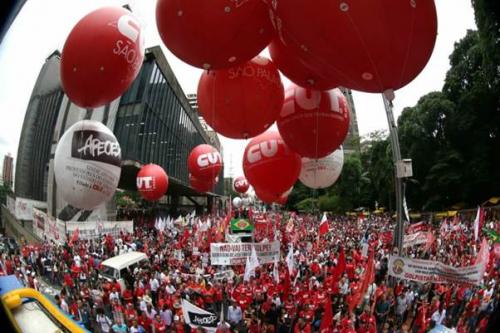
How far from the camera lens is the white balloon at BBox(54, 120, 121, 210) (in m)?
5.20

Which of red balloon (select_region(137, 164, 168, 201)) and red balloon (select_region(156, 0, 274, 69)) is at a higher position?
red balloon (select_region(156, 0, 274, 69))

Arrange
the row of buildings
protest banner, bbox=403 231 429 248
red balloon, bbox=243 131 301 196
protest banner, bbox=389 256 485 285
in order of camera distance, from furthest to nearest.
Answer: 1. protest banner, bbox=403 231 429 248
2. protest banner, bbox=389 256 485 285
3. red balloon, bbox=243 131 301 196
4. the row of buildings

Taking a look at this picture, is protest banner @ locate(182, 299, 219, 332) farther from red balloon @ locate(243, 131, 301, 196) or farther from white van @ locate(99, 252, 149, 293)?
white van @ locate(99, 252, 149, 293)

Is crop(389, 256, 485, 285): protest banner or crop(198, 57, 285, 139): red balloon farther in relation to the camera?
crop(389, 256, 485, 285): protest banner

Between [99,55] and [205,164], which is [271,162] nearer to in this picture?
[99,55]

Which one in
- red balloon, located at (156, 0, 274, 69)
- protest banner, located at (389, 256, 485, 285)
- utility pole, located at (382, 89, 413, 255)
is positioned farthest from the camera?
utility pole, located at (382, 89, 413, 255)

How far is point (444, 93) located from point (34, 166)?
64.7 feet

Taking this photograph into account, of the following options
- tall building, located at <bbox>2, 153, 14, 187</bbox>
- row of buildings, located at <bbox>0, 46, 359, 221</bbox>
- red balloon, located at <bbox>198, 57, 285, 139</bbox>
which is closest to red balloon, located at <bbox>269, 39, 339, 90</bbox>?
red balloon, located at <bbox>198, 57, 285, 139</bbox>

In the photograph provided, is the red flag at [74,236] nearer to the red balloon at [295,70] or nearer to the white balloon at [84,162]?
the white balloon at [84,162]

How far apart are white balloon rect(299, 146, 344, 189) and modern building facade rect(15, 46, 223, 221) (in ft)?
11.9

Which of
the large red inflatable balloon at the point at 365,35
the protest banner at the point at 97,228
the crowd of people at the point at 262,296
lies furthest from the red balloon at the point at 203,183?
the large red inflatable balloon at the point at 365,35

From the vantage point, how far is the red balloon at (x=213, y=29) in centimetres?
344

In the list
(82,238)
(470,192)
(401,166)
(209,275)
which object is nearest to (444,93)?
(470,192)

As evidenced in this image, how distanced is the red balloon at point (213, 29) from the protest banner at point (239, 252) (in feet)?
12.8
